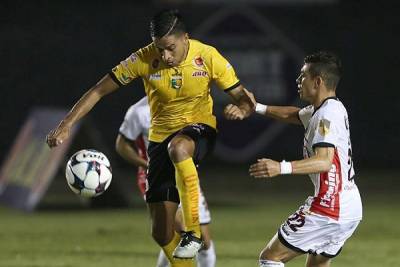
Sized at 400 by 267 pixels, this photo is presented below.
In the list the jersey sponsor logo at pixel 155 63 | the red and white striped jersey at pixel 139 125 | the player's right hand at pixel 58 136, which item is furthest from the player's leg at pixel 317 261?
the red and white striped jersey at pixel 139 125

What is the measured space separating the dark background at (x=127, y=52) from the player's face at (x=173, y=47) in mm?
11298

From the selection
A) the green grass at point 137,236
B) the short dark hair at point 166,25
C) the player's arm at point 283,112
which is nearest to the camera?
the short dark hair at point 166,25

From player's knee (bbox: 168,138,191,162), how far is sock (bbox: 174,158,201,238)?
0.11 feet

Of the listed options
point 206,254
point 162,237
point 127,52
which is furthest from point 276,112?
point 127,52

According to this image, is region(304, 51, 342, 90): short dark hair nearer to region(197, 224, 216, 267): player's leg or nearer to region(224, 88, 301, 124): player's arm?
region(224, 88, 301, 124): player's arm

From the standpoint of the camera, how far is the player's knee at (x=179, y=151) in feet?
26.6

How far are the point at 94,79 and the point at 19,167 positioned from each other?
339 centimetres

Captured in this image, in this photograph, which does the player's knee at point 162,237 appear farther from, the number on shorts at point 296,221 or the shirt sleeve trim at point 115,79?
the number on shorts at point 296,221

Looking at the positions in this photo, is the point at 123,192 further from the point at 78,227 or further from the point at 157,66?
the point at 157,66

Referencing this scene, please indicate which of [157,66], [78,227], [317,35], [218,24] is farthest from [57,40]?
[157,66]

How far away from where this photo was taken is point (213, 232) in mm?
13211

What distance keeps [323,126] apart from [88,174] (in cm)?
188

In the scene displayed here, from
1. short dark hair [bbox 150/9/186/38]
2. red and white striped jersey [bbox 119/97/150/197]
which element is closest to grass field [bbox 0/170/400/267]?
red and white striped jersey [bbox 119/97/150/197]

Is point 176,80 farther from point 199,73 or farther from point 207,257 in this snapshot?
point 207,257
